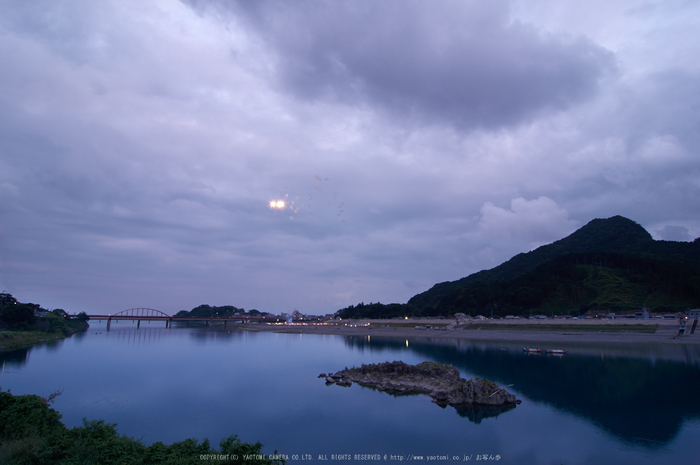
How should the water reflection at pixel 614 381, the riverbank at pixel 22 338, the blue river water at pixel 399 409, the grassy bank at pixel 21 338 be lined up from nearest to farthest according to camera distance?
the blue river water at pixel 399 409 < the water reflection at pixel 614 381 < the grassy bank at pixel 21 338 < the riverbank at pixel 22 338

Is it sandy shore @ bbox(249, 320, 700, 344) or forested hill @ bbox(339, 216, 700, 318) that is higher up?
forested hill @ bbox(339, 216, 700, 318)

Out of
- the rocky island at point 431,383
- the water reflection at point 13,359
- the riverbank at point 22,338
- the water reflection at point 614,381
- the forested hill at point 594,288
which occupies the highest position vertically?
the forested hill at point 594,288

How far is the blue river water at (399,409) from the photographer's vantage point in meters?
25.0

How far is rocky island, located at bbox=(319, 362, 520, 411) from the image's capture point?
3516 cm

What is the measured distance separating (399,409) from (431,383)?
27.3 feet

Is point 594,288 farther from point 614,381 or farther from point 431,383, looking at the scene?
point 431,383

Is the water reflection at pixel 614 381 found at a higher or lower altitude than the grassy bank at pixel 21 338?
lower

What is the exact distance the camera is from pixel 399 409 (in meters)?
34.6

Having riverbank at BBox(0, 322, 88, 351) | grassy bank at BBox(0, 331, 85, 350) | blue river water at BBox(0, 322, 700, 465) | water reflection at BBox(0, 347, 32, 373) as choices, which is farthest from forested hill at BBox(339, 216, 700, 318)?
water reflection at BBox(0, 347, 32, 373)

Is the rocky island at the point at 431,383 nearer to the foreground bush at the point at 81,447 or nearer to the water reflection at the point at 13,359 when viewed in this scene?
the foreground bush at the point at 81,447

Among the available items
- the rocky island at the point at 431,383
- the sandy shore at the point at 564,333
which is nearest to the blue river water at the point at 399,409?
the rocky island at the point at 431,383

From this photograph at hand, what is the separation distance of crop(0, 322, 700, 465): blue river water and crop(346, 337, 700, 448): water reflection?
0.17m

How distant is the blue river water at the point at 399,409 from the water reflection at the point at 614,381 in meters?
0.17

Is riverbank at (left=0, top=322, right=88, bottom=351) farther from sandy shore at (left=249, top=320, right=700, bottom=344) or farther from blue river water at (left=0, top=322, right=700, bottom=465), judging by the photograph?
sandy shore at (left=249, top=320, right=700, bottom=344)
